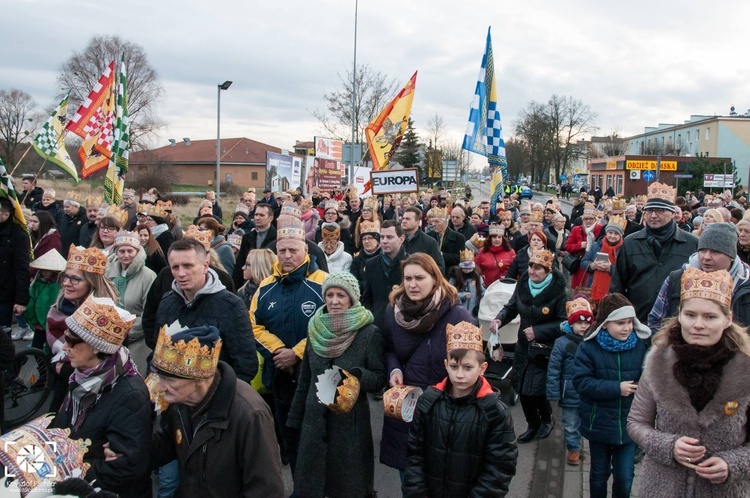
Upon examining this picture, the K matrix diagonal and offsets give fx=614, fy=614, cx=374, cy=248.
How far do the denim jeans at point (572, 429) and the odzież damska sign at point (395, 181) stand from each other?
591cm

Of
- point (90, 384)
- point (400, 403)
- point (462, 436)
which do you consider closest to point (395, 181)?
point (400, 403)

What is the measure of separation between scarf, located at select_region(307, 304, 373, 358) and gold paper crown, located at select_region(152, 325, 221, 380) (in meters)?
1.45

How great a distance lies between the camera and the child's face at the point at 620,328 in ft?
14.3

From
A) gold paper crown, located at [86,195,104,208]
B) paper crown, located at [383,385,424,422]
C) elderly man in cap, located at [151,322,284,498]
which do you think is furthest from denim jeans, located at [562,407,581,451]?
gold paper crown, located at [86,195,104,208]

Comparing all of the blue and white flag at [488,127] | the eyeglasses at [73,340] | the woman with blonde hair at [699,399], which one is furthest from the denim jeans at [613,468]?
the blue and white flag at [488,127]

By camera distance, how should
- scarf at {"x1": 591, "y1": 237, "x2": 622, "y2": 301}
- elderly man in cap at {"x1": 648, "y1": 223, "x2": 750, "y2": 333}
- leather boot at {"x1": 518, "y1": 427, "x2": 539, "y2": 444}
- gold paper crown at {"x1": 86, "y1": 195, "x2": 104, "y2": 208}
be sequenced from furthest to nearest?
gold paper crown at {"x1": 86, "y1": 195, "x2": 104, "y2": 208} < scarf at {"x1": 591, "y1": 237, "x2": 622, "y2": 301} < leather boot at {"x1": 518, "y1": 427, "x2": 539, "y2": 444} < elderly man in cap at {"x1": 648, "y1": 223, "x2": 750, "y2": 333}

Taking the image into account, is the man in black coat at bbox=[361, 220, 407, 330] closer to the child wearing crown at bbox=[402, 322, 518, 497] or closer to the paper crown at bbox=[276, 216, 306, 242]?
the paper crown at bbox=[276, 216, 306, 242]

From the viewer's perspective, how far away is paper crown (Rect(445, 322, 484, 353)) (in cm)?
354

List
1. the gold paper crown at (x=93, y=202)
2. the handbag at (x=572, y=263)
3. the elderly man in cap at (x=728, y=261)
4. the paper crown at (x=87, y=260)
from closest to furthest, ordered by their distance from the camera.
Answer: the elderly man in cap at (x=728, y=261) → the paper crown at (x=87, y=260) → the handbag at (x=572, y=263) → the gold paper crown at (x=93, y=202)

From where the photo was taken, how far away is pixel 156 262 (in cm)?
697

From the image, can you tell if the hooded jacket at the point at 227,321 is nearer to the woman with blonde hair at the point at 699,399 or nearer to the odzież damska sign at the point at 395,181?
the woman with blonde hair at the point at 699,399

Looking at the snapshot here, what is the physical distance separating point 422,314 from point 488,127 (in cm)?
936

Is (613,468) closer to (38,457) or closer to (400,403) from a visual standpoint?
(400,403)

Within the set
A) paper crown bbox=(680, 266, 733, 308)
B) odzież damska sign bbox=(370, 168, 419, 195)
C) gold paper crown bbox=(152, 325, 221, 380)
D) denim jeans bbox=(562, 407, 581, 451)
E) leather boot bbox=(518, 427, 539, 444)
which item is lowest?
leather boot bbox=(518, 427, 539, 444)
